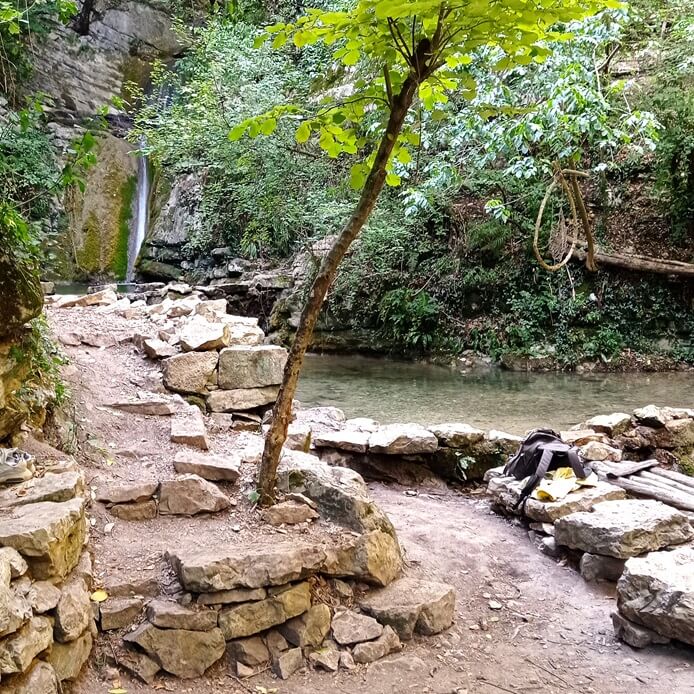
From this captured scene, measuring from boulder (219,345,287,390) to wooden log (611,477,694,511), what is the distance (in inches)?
130

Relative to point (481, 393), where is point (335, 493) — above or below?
Answer: above

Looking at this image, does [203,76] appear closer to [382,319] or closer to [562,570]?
[382,319]

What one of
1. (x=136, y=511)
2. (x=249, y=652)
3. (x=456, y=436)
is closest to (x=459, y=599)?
(x=249, y=652)

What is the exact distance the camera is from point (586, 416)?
8273mm

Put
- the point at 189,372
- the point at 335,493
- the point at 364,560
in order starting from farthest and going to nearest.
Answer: the point at 189,372
the point at 335,493
the point at 364,560

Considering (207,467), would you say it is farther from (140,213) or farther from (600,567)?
(140,213)

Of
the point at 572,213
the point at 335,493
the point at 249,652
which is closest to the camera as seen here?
the point at 249,652

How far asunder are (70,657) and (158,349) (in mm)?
3801

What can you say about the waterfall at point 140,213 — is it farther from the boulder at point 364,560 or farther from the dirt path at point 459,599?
the boulder at point 364,560

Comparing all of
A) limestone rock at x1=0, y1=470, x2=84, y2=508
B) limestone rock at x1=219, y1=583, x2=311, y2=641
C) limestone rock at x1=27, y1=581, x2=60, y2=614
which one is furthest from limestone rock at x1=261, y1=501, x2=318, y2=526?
limestone rock at x1=27, y1=581, x2=60, y2=614

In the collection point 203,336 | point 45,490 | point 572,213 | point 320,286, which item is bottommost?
point 45,490

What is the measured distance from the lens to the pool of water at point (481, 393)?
832 centimetres

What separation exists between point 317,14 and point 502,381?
914 centimetres

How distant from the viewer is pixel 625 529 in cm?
375
